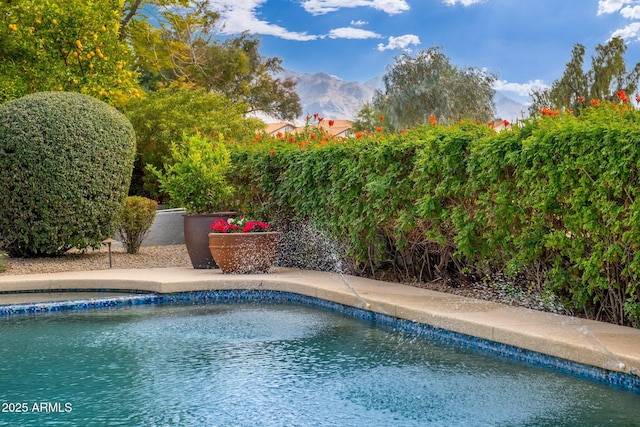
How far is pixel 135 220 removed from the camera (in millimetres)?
12625

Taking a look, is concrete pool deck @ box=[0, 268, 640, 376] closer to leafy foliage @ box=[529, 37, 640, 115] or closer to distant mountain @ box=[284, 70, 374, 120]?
leafy foliage @ box=[529, 37, 640, 115]

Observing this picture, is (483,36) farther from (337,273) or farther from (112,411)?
(112,411)

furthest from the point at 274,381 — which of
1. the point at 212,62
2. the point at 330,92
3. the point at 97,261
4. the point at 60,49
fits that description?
the point at 330,92

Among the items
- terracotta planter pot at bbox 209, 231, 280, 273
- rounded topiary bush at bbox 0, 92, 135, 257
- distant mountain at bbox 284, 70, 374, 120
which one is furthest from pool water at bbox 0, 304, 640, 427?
distant mountain at bbox 284, 70, 374, 120

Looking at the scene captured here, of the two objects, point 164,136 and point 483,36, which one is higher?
point 483,36

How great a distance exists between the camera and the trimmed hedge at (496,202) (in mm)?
5938

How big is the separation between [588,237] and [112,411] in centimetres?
398

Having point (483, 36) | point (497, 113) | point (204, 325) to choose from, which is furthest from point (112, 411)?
point (483, 36)

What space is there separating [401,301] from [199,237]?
13.7ft

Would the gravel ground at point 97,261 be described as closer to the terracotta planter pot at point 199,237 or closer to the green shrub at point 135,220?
the green shrub at point 135,220

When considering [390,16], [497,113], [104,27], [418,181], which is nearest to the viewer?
[418,181]

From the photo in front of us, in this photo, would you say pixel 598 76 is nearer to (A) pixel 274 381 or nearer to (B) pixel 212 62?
(B) pixel 212 62

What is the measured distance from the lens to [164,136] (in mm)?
16172

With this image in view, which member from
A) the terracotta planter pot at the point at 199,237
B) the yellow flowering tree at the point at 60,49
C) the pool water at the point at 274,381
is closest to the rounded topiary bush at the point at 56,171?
the terracotta planter pot at the point at 199,237
